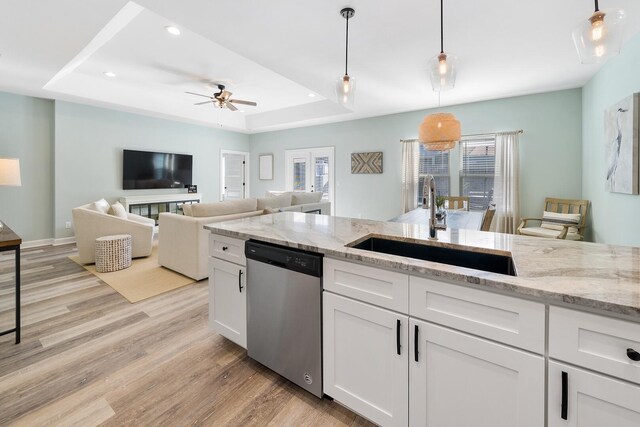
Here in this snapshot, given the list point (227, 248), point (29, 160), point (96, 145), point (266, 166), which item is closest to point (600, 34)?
point (227, 248)

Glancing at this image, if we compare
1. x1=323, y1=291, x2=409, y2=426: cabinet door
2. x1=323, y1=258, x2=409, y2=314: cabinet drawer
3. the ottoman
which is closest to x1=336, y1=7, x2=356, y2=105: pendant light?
x1=323, y1=258, x2=409, y2=314: cabinet drawer

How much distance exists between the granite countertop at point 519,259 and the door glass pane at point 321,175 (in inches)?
202

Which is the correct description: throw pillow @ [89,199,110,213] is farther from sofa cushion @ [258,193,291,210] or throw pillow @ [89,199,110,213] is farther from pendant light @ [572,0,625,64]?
pendant light @ [572,0,625,64]

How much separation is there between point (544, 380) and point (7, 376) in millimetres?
2844

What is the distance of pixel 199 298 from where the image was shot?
2.98m

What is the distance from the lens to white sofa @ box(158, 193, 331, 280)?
343 cm

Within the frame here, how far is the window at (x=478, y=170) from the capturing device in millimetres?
5133

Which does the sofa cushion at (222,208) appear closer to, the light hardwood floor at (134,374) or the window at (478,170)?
the light hardwood floor at (134,374)

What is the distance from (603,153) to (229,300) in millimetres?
4593

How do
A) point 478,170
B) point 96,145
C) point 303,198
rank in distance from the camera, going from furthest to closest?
point 96,145 → point 478,170 → point 303,198

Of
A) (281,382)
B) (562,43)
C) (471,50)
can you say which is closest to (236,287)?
(281,382)

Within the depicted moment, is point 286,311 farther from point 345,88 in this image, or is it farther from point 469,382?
point 345,88

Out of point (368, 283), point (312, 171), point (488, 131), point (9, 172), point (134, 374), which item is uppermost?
point (488, 131)

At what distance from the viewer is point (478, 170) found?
17.2 feet
